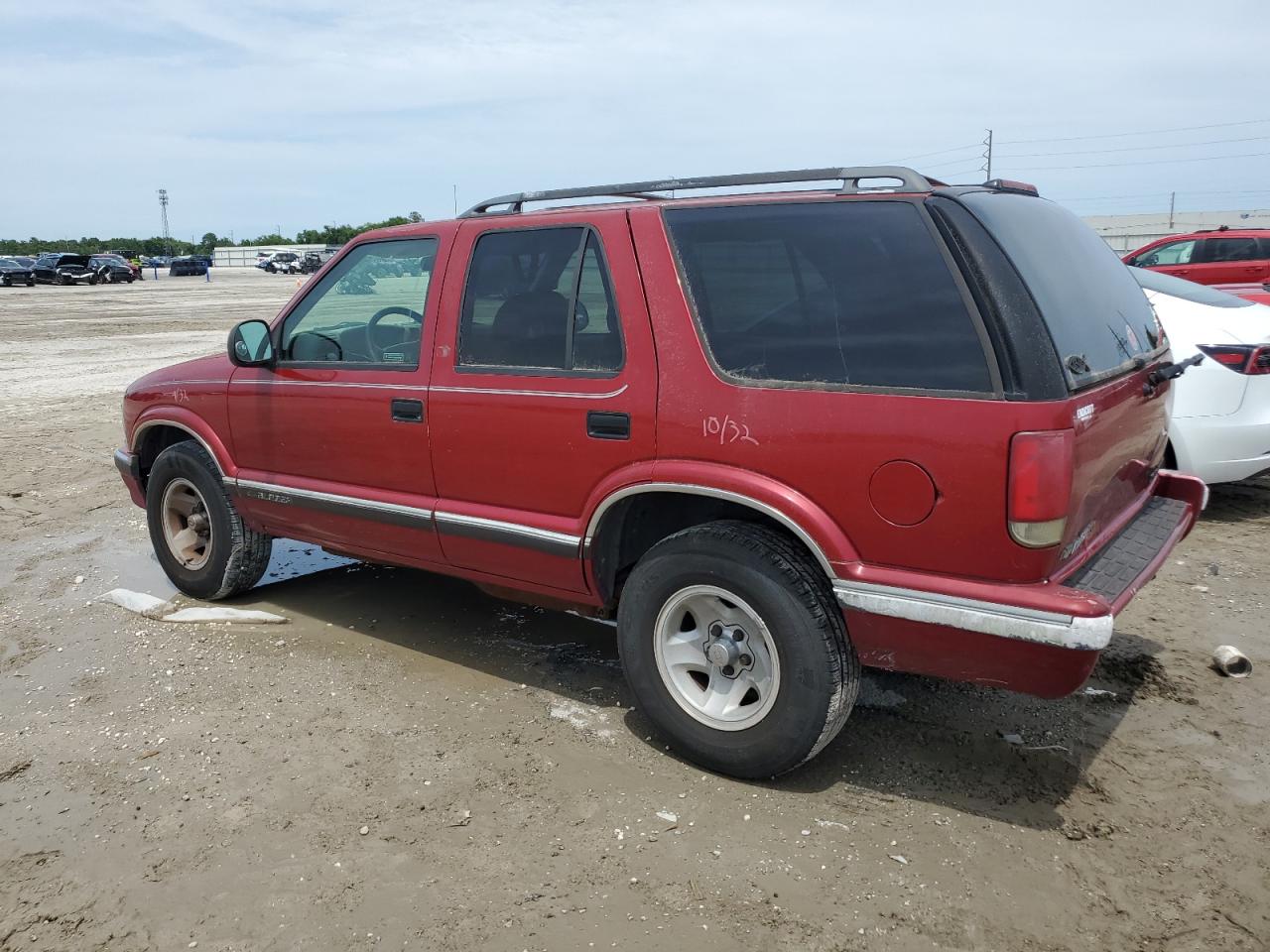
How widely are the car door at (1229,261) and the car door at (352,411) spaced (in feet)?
46.1

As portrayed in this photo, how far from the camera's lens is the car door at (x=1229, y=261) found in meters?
14.7

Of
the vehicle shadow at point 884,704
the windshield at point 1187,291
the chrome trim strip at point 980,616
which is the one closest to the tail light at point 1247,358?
the windshield at point 1187,291

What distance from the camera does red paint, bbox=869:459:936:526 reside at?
2918 mm

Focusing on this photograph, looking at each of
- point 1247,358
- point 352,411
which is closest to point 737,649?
point 352,411

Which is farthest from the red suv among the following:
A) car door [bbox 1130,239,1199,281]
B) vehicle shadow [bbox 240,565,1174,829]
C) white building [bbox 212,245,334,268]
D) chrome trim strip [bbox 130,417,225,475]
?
white building [bbox 212,245,334,268]

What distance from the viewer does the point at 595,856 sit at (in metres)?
3.04

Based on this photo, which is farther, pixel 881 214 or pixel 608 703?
pixel 608 703

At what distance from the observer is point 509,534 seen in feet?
12.8

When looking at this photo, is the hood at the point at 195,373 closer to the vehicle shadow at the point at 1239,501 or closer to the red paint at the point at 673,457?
the red paint at the point at 673,457

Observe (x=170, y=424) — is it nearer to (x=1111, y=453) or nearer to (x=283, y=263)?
(x=1111, y=453)

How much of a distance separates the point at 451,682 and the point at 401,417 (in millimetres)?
1145

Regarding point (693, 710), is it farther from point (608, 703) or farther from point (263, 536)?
point (263, 536)

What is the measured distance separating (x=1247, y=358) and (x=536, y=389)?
172 inches

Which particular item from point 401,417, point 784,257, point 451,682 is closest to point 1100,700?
point 784,257
